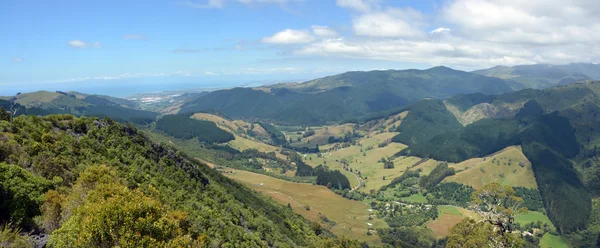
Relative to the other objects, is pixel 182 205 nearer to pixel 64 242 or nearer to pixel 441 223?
pixel 64 242

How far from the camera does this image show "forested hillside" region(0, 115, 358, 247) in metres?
30.6

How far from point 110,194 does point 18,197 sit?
36.7 ft

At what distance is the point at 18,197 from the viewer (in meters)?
39.0

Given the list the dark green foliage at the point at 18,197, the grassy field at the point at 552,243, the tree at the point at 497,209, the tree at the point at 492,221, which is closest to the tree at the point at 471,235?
the tree at the point at 492,221

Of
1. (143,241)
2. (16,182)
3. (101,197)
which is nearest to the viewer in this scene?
(143,241)

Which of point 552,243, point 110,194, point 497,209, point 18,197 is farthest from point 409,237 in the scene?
point 18,197

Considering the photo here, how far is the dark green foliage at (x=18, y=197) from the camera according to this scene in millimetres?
38000

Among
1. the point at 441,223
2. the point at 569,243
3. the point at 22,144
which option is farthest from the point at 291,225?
the point at 569,243

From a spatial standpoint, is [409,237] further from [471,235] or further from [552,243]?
[471,235]

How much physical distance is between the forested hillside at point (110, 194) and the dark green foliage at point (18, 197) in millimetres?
88

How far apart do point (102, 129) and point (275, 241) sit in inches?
1863

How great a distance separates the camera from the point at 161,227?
32000mm

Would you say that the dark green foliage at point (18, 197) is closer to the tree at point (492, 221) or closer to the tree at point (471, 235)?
the tree at point (492, 221)

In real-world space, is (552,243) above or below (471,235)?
below
